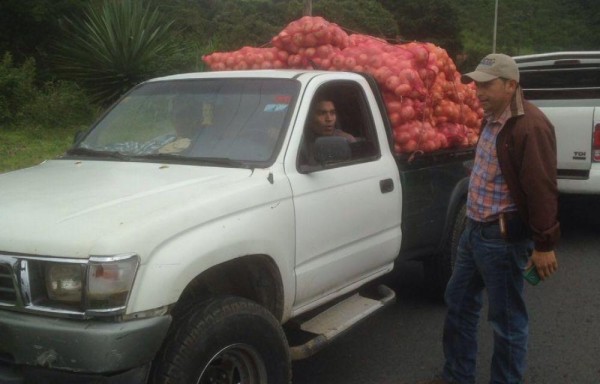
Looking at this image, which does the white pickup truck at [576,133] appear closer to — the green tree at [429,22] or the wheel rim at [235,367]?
the wheel rim at [235,367]

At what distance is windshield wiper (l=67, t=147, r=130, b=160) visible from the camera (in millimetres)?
4223

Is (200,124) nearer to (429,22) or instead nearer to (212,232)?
(212,232)

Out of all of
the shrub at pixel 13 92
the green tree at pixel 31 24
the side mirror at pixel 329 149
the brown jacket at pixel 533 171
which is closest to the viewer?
the brown jacket at pixel 533 171

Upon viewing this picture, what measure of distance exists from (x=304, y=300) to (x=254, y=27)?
Result: 29979 mm

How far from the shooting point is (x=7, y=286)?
2.99m

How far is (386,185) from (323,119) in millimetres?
580

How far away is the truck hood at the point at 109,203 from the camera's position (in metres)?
2.92

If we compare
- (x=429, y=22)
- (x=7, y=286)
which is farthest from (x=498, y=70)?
(x=429, y=22)

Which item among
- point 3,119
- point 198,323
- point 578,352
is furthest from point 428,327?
point 3,119

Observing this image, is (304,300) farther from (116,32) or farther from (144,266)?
(116,32)

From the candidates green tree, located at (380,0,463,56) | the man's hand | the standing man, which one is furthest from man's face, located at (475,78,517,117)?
green tree, located at (380,0,463,56)

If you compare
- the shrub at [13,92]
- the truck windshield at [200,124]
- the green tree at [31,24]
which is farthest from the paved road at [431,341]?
the green tree at [31,24]

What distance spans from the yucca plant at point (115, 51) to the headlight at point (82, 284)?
10482 millimetres

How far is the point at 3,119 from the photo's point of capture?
1422cm
